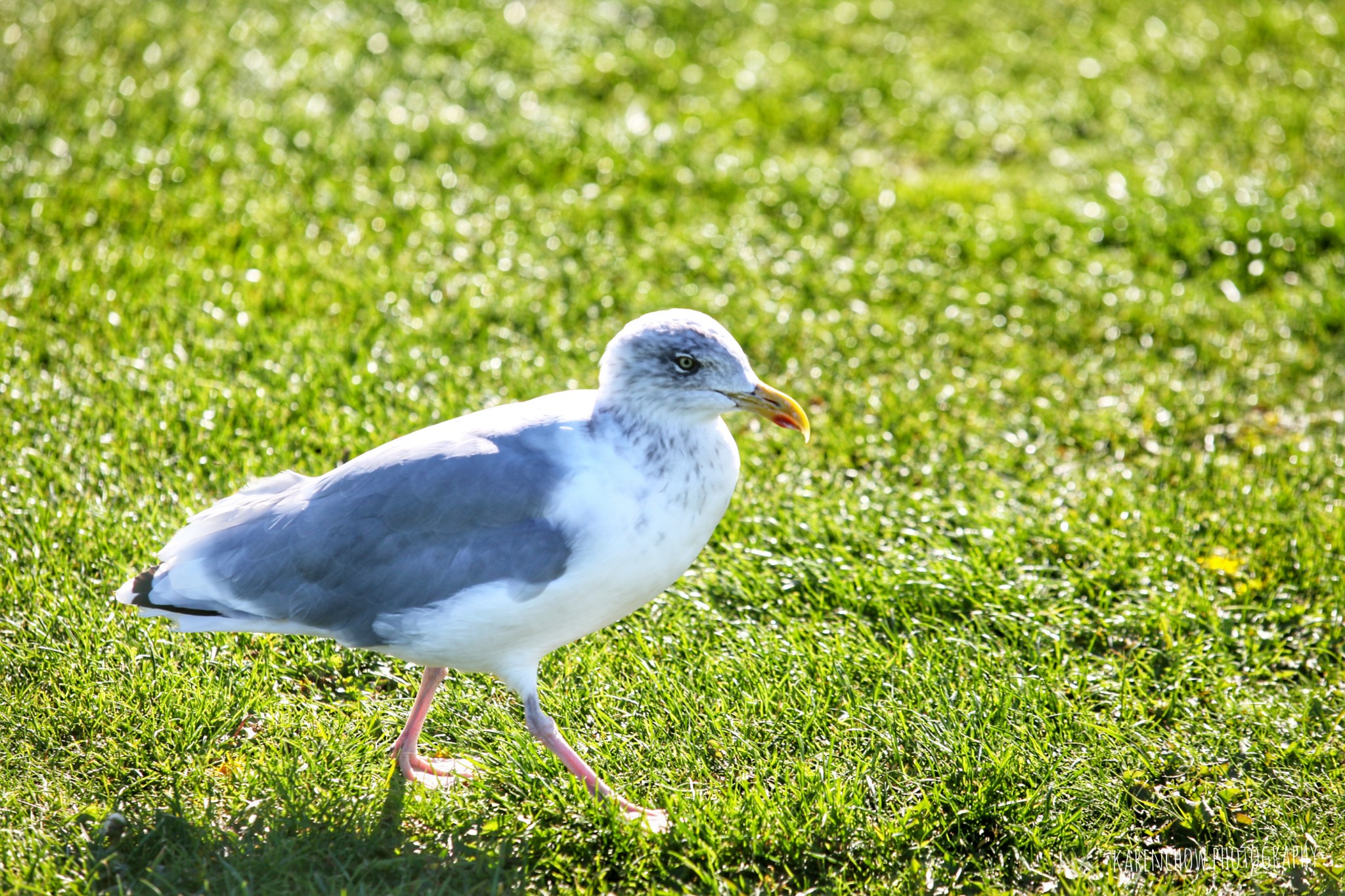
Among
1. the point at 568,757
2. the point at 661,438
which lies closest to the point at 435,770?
the point at 568,757

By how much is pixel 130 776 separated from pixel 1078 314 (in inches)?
189

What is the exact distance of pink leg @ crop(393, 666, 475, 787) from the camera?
12.1ft

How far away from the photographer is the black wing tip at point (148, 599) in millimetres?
3461

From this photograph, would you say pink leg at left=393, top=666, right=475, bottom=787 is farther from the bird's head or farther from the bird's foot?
the bird's head

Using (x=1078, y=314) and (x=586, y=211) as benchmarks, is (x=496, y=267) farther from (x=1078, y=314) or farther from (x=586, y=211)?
(x=1078, y=314)

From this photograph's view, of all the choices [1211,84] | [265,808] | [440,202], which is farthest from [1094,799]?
[1211,84]

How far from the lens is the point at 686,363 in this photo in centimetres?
338

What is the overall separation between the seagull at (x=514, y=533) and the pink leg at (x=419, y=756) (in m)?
0.28

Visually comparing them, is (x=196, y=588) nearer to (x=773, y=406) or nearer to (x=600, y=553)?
(x=600, y=553)

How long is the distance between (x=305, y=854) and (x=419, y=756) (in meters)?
0.50

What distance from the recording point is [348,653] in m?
4.16

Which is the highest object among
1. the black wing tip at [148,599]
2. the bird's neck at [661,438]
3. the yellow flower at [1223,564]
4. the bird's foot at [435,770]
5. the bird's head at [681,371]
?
the bird's head at [681,371]

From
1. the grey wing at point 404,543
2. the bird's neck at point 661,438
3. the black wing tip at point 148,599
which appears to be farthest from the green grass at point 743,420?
the bird's neck at point 661,438

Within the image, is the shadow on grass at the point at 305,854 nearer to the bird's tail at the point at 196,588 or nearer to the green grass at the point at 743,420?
the green grass at the point at 743,420
